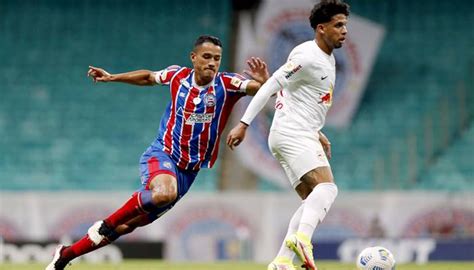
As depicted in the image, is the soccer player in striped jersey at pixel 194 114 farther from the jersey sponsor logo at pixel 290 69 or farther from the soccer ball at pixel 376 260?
the soccer ball at pixel 376 260

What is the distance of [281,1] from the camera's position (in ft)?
62.7

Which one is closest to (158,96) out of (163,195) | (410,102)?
(410,102)

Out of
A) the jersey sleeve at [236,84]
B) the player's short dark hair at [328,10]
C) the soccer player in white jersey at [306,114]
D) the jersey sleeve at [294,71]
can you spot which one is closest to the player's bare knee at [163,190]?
the soccer player in white jersey at [306,114]

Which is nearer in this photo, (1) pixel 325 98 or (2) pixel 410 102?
(1) pixel 325 98

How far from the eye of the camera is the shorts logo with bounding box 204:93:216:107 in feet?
27.7

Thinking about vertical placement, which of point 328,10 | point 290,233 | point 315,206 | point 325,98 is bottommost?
point 290,233

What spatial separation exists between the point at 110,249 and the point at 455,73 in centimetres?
811

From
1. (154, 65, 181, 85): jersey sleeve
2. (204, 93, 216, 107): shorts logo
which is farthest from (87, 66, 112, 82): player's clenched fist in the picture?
(204, 93, 216, 107): shorts logo

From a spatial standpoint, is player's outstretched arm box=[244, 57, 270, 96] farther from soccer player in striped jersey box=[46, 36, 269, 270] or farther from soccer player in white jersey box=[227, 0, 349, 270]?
soccer player in white jersey box=[227, 0, 349, 270]

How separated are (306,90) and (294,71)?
231 millimetres

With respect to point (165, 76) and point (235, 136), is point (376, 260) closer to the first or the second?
point (235, 136)

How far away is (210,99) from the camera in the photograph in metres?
8.45

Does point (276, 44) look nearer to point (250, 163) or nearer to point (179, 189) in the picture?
point (250, 163)

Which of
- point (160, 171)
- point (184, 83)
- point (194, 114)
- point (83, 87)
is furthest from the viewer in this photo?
point (83, 87)
